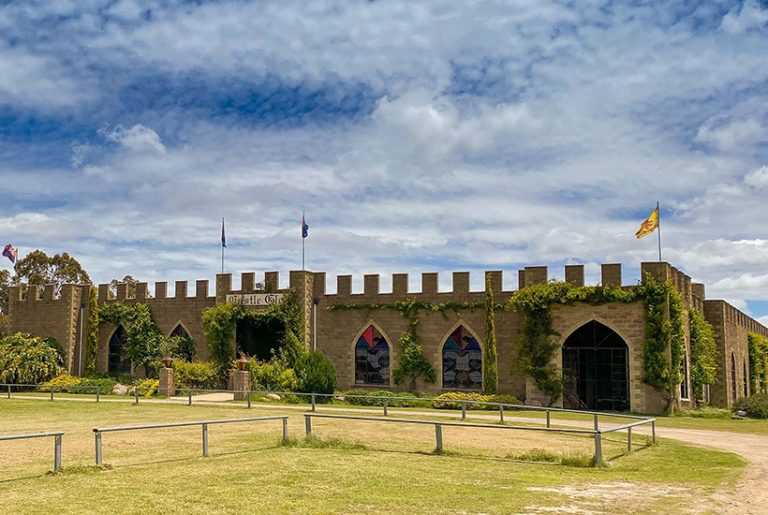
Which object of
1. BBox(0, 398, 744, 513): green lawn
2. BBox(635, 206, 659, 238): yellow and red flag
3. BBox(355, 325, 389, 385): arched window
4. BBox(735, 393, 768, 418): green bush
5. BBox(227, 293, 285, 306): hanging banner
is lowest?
BBox(735, 393, 768, 418): green bush

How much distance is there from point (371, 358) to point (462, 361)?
4311 mm

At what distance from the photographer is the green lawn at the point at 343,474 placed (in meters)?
9.74

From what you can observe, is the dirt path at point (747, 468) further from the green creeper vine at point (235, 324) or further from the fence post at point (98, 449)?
the green creeper vine at point (235, 324)

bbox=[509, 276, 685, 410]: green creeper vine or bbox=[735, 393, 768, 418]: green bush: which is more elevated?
bbox=[509, 276, 685, 410]: green creeper vine

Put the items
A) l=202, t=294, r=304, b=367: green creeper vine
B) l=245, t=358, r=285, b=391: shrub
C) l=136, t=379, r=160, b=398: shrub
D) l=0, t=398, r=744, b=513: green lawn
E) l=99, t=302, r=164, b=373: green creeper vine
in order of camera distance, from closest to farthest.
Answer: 1. l=0, t=398, r=744, b=513: green lawn
2. l=136, t=379, r=160, b=398: shrub
3. l=245, t=358, r=285, b=391: shrub
4. l=202, t=294, r=304, b=367: green creeper vine
5. l=99, t=302, r=164, b=373: green creeper vine

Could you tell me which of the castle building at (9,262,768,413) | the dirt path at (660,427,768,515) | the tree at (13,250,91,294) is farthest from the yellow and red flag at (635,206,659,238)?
the tree at (13,250,91,294)

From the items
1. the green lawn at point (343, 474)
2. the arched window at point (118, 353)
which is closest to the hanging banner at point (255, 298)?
the arched window at point (118, 353)

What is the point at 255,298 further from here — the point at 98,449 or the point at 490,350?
the point at 98,449

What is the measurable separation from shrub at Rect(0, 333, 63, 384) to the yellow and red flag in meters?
28.6

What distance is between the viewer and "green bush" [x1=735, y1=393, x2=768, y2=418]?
1054 inches

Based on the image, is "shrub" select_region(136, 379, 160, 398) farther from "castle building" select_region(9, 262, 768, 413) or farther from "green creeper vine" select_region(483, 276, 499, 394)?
"green creeper vine" select_region(483, 276, 499, 394)

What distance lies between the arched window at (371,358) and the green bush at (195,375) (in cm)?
665

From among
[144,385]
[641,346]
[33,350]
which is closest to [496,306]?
[641,346]

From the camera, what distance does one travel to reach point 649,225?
2998 cm
